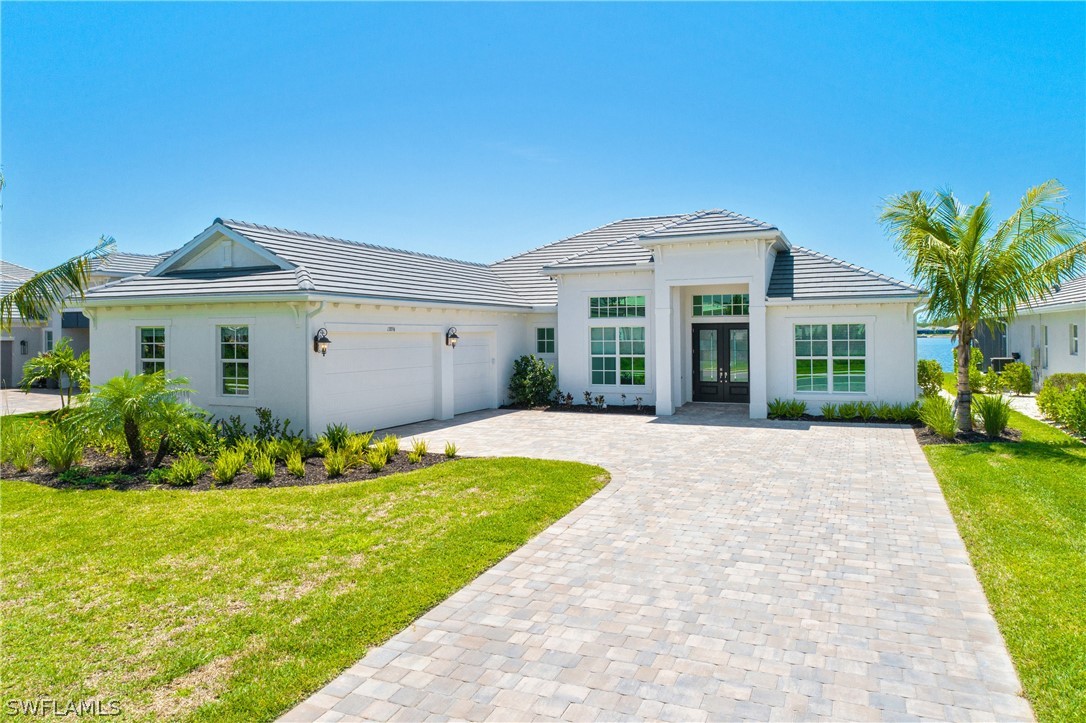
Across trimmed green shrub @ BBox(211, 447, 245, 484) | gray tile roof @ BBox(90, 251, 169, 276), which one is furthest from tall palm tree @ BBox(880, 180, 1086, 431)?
gray tile roof @ BBox(90, 251, 169, 276)

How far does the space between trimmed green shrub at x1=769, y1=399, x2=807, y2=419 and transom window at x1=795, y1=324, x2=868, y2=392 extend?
0.61 m

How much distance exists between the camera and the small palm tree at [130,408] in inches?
394

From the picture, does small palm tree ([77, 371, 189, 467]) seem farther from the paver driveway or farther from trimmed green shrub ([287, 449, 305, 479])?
the paver driveway

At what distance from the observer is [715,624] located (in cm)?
481

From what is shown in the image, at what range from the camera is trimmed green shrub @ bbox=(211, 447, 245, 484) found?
960cm

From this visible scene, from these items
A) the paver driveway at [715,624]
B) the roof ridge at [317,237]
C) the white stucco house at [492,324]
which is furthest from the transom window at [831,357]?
the roof ridge at [317,237]

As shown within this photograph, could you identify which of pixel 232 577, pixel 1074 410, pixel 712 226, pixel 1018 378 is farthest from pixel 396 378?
pixel 1018 378

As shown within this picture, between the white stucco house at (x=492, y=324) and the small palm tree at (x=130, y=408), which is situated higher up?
the white stucco house at (x=492, y=324)

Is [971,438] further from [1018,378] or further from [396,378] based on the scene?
[396,378]

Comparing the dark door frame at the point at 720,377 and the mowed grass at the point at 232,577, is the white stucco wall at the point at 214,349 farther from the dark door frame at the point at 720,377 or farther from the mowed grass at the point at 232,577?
the dark door frame at the point at 720,377

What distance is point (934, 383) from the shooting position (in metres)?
20.5

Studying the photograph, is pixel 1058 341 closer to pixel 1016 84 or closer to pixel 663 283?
pixel 1016 84

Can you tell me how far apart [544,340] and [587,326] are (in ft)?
7.18

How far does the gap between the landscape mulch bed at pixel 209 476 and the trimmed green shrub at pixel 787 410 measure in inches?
369
